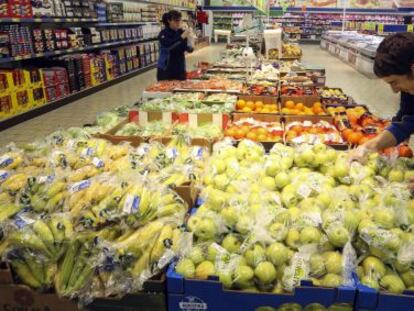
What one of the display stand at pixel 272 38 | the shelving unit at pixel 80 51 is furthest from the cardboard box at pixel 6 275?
the display stand at pixel 272 38

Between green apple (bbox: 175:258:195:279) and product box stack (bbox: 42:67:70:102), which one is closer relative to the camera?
green apple (bbox: 175:258:195:279)

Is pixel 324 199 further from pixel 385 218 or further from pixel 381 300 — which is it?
pixel 381 300

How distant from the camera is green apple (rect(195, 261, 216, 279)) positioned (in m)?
1.47

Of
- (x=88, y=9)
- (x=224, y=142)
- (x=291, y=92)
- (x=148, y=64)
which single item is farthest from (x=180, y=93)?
(x=148, y=64)

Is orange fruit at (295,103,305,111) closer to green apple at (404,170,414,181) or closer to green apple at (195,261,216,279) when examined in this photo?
green apple at (404,170,414,181)

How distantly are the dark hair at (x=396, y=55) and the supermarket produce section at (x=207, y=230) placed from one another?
523mm

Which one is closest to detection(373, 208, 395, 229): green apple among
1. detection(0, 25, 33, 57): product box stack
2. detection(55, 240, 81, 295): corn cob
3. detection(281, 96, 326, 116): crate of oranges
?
detection(55, 240, 81, 295): corn cob

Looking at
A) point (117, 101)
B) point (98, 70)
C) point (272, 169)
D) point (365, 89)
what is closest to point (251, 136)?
point (272, 169)

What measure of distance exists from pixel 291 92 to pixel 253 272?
3335 millimetres

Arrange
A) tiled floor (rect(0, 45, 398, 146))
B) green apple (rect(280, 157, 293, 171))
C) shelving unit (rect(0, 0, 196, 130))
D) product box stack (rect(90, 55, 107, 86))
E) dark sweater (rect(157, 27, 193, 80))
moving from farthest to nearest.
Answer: product box stack (rect(90, 55, 107, 86)) < shelving unit (rect(0, 0, 196, 130)) < tiled floor (rect(0, 45, 398, 146)) < dark sweater (rect(157, 27, 193, 80)) < green apple (rect(280, 157, 293, 171))

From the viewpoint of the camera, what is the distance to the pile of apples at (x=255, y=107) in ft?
12.8

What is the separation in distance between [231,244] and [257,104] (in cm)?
265

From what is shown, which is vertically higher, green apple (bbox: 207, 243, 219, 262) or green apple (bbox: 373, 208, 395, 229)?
green apple (bbox: 373, 208, 395, 229)

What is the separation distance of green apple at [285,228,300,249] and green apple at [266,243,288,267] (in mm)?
54
